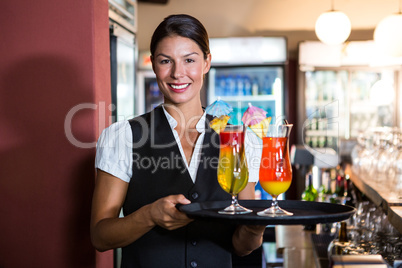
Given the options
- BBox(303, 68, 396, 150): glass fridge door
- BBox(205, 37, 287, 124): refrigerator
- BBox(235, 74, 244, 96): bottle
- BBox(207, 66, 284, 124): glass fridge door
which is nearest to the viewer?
BBox(205, 37, 287, 124): refrigerator

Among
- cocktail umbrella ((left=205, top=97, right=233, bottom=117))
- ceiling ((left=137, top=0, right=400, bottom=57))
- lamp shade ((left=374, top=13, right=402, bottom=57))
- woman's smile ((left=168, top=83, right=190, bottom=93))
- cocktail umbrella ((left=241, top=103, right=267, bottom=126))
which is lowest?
cocktail umbrella ((left=241, top=103, right=267, bottom=126))

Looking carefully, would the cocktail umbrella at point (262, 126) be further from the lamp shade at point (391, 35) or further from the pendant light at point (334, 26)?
the pendant light at point (334, 26)

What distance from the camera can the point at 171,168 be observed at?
1750 mm

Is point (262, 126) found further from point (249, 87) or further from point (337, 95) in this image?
point (337, 95)

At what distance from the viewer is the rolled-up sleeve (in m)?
1.69

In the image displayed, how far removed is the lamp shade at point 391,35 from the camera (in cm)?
404

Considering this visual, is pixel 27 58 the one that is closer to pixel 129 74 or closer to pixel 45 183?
pixel 45 183

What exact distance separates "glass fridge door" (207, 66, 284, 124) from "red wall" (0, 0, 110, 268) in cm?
411

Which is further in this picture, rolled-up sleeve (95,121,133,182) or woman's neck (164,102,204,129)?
woman's neck (164,102,204,129)

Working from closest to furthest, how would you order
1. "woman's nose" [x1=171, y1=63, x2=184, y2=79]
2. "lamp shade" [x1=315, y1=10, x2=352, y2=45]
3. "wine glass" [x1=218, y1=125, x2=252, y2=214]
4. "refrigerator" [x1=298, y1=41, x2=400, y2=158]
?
"wine glass" [x1=218, y1=125, x2=252, y2=214]
"woman's nose" [x1=171, y1=63, x2=184, y2=79]
"lamp shade" [x1=315, y1=10, x2=352, y2=45]
"refrigerator" [x1=298, y1=41, x2=400, y2=158]

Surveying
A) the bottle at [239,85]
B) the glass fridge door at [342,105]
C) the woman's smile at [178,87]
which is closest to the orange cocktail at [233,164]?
the woman's smile at [178,87]

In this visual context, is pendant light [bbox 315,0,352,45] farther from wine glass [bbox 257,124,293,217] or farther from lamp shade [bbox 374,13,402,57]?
wine glass [bbox 257,124,293,217]

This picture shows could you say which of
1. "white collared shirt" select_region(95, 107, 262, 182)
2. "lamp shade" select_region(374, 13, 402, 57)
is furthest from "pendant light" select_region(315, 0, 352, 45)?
"white collared shirt" select_region(95, 107, 262, 182)

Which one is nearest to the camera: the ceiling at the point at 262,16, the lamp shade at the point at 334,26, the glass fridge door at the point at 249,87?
the lamp shade at the point at 334,26
